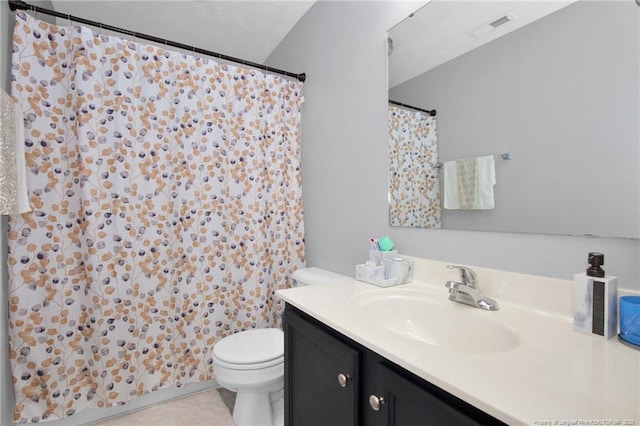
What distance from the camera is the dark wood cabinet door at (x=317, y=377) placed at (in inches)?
33.5

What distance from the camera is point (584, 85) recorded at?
2.81ft

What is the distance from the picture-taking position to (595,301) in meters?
0.76

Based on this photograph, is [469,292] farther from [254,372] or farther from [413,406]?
[254,372]

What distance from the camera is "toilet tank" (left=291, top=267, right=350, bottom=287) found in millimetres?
1770

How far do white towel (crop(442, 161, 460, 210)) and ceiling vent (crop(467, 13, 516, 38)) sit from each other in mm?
473

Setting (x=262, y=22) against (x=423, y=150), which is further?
(x=262, y=22)

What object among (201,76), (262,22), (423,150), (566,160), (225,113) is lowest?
(566,160)

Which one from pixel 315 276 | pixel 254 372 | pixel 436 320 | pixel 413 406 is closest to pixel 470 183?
pixel 436 320

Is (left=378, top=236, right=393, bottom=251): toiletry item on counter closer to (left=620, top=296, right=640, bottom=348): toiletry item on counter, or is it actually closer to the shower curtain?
the shower curtain

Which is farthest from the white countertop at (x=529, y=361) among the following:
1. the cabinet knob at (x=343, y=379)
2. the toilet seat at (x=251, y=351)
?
the toilet seat at (x=251, y=351)

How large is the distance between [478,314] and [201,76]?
6.29 feet

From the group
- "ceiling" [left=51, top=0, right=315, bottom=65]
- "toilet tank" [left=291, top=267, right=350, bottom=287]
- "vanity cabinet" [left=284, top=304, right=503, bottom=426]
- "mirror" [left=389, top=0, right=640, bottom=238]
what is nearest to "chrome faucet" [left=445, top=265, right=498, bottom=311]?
"mirror" [left=389, top=0, right=640, bottom=238]

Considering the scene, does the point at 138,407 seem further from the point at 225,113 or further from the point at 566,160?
the point at 566,160

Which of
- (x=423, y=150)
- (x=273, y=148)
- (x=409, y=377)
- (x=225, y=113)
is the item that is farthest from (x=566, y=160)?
(x=225, y=113)
